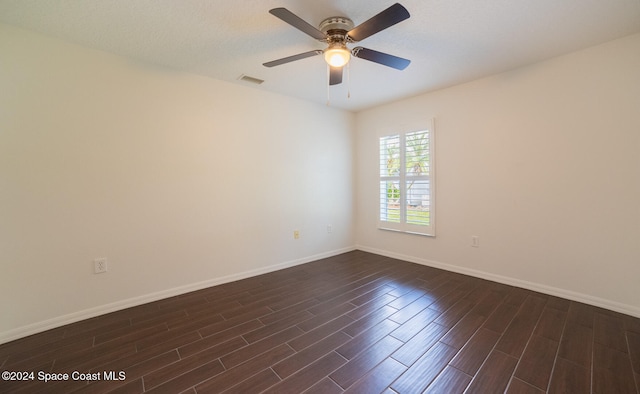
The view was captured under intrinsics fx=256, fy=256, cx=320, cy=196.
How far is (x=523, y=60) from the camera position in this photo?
8.66ft

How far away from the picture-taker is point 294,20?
1593 mm

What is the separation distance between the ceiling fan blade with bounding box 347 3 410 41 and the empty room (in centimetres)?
2

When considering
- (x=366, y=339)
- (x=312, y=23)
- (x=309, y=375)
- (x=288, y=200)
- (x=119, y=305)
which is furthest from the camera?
(x=288, y=200)

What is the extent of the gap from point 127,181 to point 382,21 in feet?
8.57

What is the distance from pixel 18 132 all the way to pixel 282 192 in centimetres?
247

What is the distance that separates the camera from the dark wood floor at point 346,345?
151 centimetres

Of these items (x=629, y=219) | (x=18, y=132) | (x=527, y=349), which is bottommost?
(x=527, y=349)

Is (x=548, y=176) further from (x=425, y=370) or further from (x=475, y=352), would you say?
(x=425, y=370)

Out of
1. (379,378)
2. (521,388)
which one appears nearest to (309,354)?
(379,378)

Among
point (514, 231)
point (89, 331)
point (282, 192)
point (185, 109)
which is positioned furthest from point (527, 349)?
point (185, 109)

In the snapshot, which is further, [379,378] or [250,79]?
[250,79]

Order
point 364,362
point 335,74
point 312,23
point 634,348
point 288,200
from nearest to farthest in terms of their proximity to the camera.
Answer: point 364,362, point 634,348, point 312,23, point 335,74, point 288,200

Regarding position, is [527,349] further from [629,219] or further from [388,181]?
[388,181]

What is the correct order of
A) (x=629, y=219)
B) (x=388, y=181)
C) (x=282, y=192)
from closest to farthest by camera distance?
(x=629, y=219), (x=282, y=192), (x=388, y=181)
